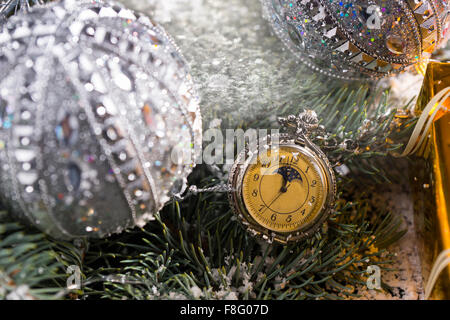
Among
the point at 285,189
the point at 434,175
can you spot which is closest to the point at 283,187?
the point at 285,189

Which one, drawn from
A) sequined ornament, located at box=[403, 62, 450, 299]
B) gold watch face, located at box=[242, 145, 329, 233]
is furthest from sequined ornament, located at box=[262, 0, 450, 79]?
gold watch face, located at box=[242, 145, 329, 233]

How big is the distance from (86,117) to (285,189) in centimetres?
40

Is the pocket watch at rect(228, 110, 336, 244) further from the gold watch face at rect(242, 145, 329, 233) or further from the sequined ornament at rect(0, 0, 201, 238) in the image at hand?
the sequined ornament at rect(0, 0, 201, 238)

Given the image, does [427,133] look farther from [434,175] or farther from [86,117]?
[86,117]

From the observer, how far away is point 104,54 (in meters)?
0.63

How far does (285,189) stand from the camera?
811 mm

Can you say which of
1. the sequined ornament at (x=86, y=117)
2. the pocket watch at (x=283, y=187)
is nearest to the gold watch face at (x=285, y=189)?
the pocket watch at (x=283, y=187)

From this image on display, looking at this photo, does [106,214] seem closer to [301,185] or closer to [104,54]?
[104,54]

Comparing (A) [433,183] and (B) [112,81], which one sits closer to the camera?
(B) [112,81]

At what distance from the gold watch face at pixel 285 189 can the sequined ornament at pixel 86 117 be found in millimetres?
187

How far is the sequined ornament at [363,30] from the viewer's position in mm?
786

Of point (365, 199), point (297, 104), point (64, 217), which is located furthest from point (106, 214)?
point (365, 199)

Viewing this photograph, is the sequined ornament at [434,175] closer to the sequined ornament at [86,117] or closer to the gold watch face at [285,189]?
the gold watch face at [285,189]
